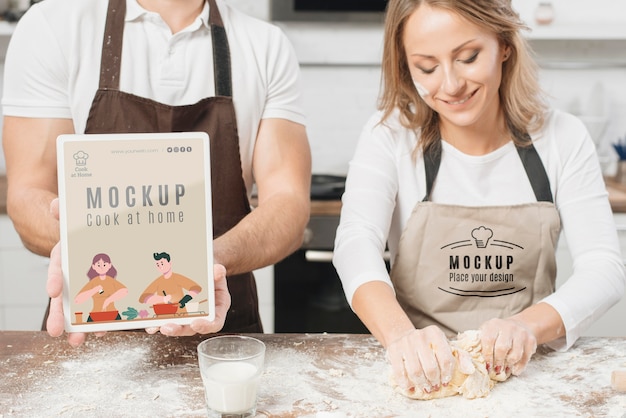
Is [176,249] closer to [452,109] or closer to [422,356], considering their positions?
[422,356]

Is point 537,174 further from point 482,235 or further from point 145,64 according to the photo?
point 145,64

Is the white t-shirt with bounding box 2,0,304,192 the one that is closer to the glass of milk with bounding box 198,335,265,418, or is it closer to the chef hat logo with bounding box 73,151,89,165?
the chef hat logo with bounding box 73,151,89,165

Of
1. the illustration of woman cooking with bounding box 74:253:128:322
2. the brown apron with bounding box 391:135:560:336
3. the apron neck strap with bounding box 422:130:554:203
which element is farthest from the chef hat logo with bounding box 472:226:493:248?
the illustration of woman cooking with bounding box 74:253:128:322

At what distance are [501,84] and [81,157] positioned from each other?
3.20 ft

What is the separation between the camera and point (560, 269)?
8.56 ft

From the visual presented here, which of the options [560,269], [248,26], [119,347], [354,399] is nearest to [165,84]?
[248,26]

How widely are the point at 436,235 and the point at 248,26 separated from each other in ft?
2.18

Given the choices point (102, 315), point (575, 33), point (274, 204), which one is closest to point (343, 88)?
point (575, 33)

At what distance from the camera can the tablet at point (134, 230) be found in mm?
1088

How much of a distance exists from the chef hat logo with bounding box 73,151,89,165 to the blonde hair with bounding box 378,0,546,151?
0.76 metres

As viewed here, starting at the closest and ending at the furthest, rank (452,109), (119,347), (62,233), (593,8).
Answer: (62,233) < (119,347) < (452,109) < (593,8)

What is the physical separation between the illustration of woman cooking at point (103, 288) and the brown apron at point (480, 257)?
725mm

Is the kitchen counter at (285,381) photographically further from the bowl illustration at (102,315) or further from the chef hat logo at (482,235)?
the chef hat logo at (482,235)

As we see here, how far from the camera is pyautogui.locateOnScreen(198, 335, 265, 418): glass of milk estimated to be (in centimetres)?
107
